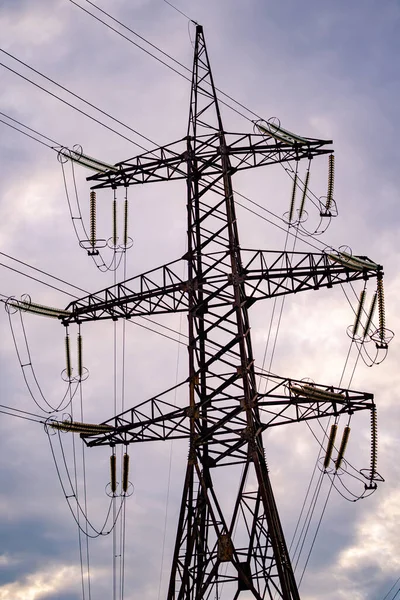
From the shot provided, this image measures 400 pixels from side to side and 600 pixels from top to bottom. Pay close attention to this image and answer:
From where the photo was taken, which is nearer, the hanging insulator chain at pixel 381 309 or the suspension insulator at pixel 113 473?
the hanging insulator chain at pixel 381 309

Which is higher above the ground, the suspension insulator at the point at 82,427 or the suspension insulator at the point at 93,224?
the suspension insulator at the point at 93,224

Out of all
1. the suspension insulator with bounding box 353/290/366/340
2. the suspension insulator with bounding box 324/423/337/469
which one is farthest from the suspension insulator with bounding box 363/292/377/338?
the suspension insulator with bounding box 324/423/337/469

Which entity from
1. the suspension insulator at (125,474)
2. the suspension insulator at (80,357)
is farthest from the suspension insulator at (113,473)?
the suspension insulator at (80,357)

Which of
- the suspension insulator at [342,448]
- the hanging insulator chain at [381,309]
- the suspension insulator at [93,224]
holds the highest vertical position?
the suspension insulator at [93,224]

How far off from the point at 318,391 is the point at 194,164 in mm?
8823

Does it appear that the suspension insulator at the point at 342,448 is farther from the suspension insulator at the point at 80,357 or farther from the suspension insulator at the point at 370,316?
the suspension insulator at the point at 80,357

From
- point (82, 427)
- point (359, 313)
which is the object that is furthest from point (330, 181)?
point (82, 427)

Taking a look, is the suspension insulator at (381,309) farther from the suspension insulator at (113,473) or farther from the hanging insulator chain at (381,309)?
the suspension insulator at (113,473)

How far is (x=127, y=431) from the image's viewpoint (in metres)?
33.3

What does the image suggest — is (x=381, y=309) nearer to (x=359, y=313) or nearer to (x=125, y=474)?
(x=359, y=313)

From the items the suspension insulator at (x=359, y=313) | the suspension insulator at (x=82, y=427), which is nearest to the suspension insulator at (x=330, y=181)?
the suspension insulator at (x=359, y=313)

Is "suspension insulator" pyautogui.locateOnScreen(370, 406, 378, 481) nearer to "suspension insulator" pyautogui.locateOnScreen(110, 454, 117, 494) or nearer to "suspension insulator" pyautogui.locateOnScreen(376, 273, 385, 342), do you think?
"suspension insulator" pyautogui.locateOnScreen(376, 273, 385, 342)

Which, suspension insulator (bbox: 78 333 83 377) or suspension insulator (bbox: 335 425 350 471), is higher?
suspension insulator (bbox: 78 333 83 377)

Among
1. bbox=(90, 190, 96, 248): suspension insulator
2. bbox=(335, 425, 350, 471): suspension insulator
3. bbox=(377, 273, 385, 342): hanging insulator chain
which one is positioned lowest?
bbox=(335, 425, 350, 471): suspension insulator
